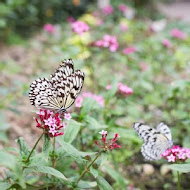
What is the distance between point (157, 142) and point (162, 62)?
3.20 metres

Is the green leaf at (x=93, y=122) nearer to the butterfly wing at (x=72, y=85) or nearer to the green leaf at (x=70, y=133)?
the green leaf at (x=70, y=133)

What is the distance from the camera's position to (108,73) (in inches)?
187

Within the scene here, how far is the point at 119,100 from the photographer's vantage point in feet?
9.83

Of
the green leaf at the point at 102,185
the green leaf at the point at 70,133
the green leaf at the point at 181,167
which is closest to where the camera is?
the green leaf at the point at 181,167

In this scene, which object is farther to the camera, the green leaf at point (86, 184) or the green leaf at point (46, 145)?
the green leaf at point (86, 184)

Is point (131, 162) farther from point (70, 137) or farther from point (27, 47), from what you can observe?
point (27, 47)

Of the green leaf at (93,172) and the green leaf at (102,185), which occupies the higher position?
the green leaf at (93,172)

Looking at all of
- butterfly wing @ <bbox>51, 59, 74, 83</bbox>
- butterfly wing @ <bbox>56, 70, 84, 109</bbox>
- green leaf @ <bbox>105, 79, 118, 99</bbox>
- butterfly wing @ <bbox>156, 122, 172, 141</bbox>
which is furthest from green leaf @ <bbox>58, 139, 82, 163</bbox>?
green leaf @ <bbox>105, 79, 118, 99</bbox>

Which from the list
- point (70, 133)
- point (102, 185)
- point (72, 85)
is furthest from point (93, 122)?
point (102, 185)

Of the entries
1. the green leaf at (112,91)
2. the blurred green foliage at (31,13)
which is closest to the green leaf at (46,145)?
the green leaf at (112,91)

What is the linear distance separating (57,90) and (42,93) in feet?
0.32

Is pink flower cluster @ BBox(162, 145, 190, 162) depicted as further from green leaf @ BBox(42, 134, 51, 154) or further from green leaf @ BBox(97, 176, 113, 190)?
green leaf @ BBox(42, 134, 51, 154)

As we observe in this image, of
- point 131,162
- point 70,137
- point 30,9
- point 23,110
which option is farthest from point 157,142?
point 30,9

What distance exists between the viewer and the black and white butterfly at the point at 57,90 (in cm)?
192
